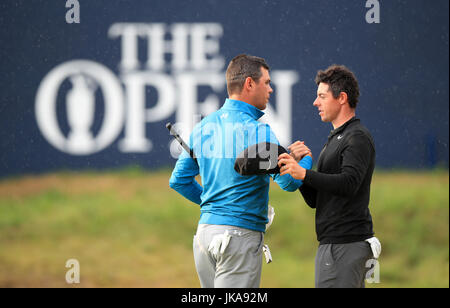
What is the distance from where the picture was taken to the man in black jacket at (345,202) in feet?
9.17

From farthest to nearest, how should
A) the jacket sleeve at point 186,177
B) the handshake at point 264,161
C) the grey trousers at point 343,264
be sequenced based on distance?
the jacket sleeve at point 186,177, the grey trousers at point 343,264, the handshake at point 264,161

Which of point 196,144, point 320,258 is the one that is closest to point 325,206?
point 320,258

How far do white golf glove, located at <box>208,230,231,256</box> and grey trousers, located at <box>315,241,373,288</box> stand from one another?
48 centimetres

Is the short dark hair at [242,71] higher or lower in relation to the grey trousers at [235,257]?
higher

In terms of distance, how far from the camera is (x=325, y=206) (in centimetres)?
291

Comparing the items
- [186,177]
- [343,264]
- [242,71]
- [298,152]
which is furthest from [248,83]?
[343,264]

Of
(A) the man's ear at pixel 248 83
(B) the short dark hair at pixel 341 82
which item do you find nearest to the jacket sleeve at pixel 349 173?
(B) the short dark hair at pixel 341 82

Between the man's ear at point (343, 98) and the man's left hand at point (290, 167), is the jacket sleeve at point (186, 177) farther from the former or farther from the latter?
the man's ear at point (343, 98)

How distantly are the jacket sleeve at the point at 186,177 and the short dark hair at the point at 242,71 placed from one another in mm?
433

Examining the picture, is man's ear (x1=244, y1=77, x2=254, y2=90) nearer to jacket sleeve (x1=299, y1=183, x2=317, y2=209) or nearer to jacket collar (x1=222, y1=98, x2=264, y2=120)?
jacket collar (x1=222, y1=98, x2=264, y2=120)

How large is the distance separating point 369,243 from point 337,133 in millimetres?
542

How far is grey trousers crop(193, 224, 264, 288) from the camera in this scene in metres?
2.79

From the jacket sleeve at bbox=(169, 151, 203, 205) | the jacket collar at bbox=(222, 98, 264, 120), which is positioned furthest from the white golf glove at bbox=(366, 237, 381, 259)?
the jacket sleeve at bbox=(169, 151, 203, 205)

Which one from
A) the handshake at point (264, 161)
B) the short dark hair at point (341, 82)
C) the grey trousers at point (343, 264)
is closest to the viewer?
the handshake at point (264, 161)
